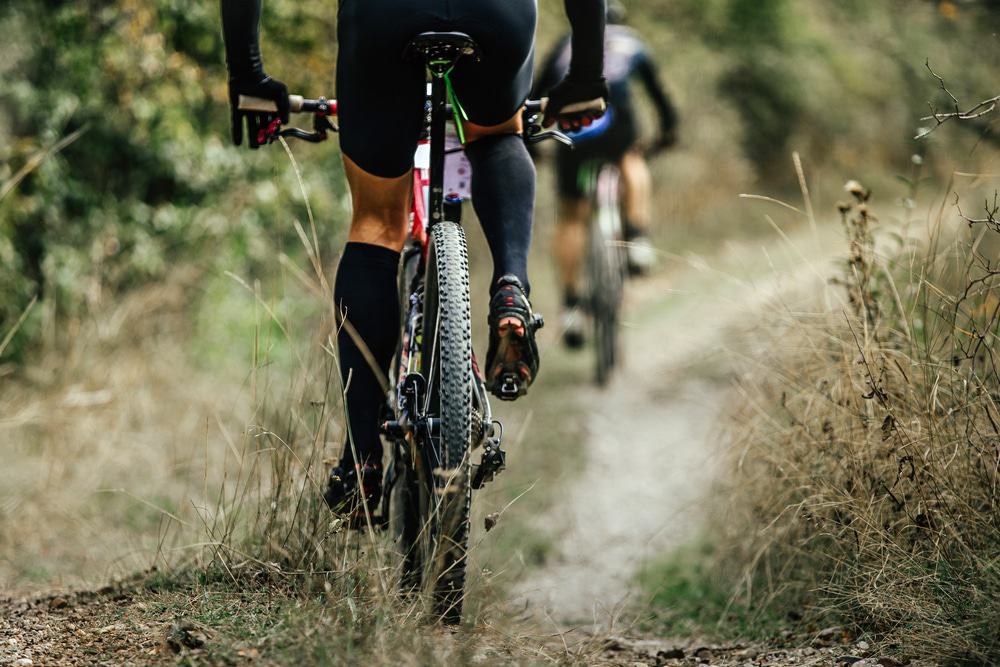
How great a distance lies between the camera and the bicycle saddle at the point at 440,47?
219 centimetres

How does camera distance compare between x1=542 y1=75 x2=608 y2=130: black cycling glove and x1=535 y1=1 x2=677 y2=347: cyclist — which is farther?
x1=535 y1=1 x2=677 y2=347: cyclist

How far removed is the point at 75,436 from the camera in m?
4.32

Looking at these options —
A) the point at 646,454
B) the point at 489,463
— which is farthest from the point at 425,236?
the point at 646,454

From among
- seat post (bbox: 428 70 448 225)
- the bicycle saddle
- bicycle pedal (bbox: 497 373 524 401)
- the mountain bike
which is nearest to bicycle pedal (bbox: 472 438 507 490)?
the mountain bike

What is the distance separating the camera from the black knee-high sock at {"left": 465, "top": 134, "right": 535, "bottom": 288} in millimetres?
2422

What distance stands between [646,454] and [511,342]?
3.10 m

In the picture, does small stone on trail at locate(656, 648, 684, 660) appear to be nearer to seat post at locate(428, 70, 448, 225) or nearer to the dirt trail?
the dirt trail

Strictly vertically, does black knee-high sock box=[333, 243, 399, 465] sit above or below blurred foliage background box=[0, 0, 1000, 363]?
below

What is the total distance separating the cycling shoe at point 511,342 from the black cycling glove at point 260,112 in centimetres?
68

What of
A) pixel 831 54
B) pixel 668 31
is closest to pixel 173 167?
pixel 668 31

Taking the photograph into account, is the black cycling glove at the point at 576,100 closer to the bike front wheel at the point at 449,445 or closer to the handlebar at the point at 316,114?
the handlebar at the point at 316,114

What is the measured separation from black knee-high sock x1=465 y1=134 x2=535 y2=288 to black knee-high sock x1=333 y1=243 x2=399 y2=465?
9.7 inches

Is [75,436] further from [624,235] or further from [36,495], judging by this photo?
[624,235]

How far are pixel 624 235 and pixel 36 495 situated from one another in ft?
12.0
